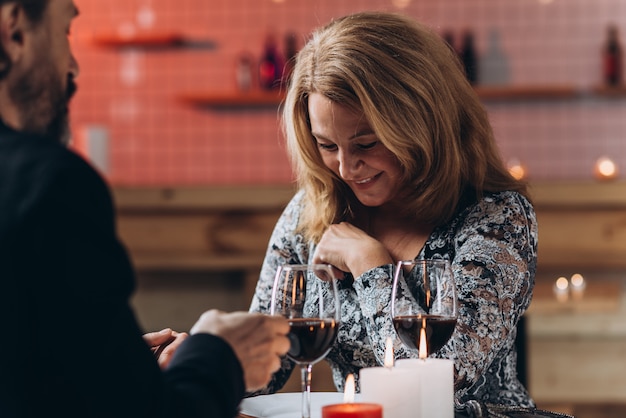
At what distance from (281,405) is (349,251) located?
43 centimetres

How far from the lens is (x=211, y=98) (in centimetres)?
425

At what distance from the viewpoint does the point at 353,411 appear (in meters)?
0.95

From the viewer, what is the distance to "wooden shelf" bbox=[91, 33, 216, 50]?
4.29 meters

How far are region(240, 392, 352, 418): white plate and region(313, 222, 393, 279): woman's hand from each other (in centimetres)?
35

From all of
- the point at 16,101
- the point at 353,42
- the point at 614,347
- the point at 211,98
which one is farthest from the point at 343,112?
the point at 211,98

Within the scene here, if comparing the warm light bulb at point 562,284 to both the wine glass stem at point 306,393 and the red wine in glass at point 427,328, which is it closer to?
the red wine in glass at point 427,328

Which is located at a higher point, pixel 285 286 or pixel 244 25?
pixel 244 25

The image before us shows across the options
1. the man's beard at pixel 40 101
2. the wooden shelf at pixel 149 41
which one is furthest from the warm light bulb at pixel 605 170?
the man's beard at pixel 40 101

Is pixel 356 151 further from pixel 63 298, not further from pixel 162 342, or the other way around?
pixel 63 298

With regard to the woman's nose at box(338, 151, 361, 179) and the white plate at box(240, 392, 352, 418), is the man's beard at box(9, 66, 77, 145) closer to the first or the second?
the white plate at box(240, 392, 352, 418)

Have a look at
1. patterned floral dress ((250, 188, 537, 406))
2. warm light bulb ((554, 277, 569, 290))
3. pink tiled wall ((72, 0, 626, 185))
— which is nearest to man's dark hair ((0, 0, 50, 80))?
patterned floral dress ((250, 188, 537, 406))

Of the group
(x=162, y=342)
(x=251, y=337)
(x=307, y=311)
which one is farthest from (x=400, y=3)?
(x=251, y=337)

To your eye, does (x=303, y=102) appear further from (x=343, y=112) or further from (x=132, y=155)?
(x=132, y=155)

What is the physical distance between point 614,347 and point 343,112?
218 cm
